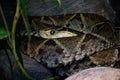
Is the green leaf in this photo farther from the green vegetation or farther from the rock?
the rock

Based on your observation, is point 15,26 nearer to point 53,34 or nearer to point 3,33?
point 3,33

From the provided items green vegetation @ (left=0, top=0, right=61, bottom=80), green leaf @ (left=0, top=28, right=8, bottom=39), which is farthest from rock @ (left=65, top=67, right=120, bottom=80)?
green leaf @ (left=0, top=28, right=8, bottom=39)

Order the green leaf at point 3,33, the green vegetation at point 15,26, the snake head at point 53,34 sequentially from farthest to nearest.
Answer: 1. the snake head at point 53,34
2. the green leaf at point 3,33
3. the green vegetation at point 15,26

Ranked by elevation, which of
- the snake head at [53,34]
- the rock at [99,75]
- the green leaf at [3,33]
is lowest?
the rock at [99,75]

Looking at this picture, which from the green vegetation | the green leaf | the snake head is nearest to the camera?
the green vegetation

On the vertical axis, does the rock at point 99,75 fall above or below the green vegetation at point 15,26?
below

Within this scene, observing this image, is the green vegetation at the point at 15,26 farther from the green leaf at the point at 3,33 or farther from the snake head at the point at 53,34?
the snake head at the point at 53,34

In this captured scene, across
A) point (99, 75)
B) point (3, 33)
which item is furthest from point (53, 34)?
point (99, 75)

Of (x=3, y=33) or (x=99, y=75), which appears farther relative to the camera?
(x=3, y=33)

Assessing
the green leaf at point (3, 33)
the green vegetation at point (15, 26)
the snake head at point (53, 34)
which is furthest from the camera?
the snake head at point (53, 34)

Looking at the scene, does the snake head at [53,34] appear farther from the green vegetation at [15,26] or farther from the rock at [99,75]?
the rock at [99,75]

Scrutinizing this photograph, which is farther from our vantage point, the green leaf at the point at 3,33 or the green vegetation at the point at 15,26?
the green leaf at the point at 3,33

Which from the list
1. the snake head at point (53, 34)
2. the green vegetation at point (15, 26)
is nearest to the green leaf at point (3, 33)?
the green vegetation at point (15, 26)

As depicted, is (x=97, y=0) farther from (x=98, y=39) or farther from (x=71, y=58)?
(x=71, y=58)
